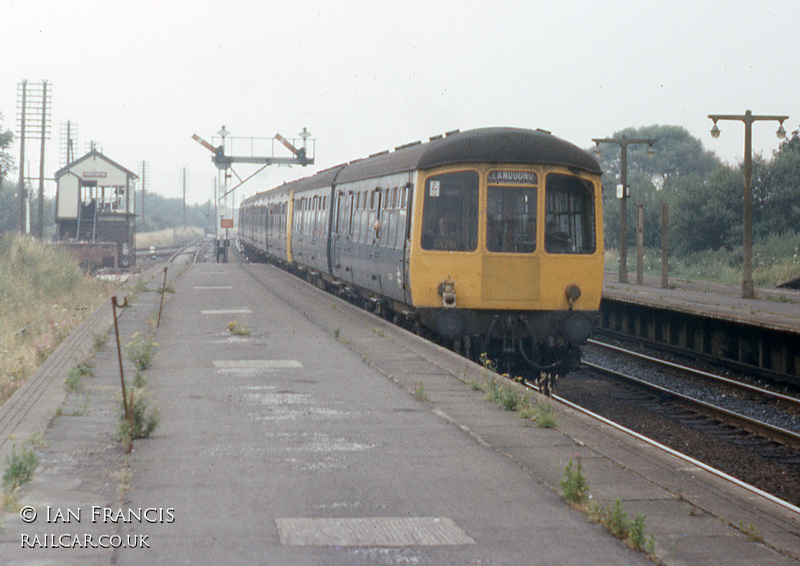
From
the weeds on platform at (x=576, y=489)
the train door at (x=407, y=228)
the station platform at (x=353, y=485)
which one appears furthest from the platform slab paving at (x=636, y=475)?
the train door at (x=407, y=228)

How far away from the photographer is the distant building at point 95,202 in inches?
2170

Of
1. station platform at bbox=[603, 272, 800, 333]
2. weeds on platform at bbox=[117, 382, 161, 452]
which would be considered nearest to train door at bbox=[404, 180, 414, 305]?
station platform at bbox=[603, 272, 800, 333]

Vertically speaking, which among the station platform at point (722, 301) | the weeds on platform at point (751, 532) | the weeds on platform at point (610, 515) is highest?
the station platform at point (722, 301)

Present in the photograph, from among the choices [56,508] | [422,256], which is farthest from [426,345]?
[56,508]

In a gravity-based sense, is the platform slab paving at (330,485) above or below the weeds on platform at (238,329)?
below

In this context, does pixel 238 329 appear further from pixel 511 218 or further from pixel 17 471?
pixel 17 471

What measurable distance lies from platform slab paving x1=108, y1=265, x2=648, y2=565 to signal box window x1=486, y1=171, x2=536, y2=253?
343 centimetres

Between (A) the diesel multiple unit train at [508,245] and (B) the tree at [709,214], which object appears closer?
(A) the diesel multiple unit train at [508,245]

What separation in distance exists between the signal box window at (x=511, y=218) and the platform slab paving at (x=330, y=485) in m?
3.43

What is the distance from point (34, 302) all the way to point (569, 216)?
1491cm

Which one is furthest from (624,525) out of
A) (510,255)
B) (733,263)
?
(733,263)

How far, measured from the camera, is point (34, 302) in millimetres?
23500

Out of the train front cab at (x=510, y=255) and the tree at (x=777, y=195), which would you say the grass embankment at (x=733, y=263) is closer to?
the tree at (x=777, y=195)

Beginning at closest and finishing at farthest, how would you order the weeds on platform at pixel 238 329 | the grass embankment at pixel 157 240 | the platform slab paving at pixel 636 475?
the platform slab paving at pixel 636 475 → the weeds on platform at pixel 238 329 → the grass embankment at pixel 157 240
